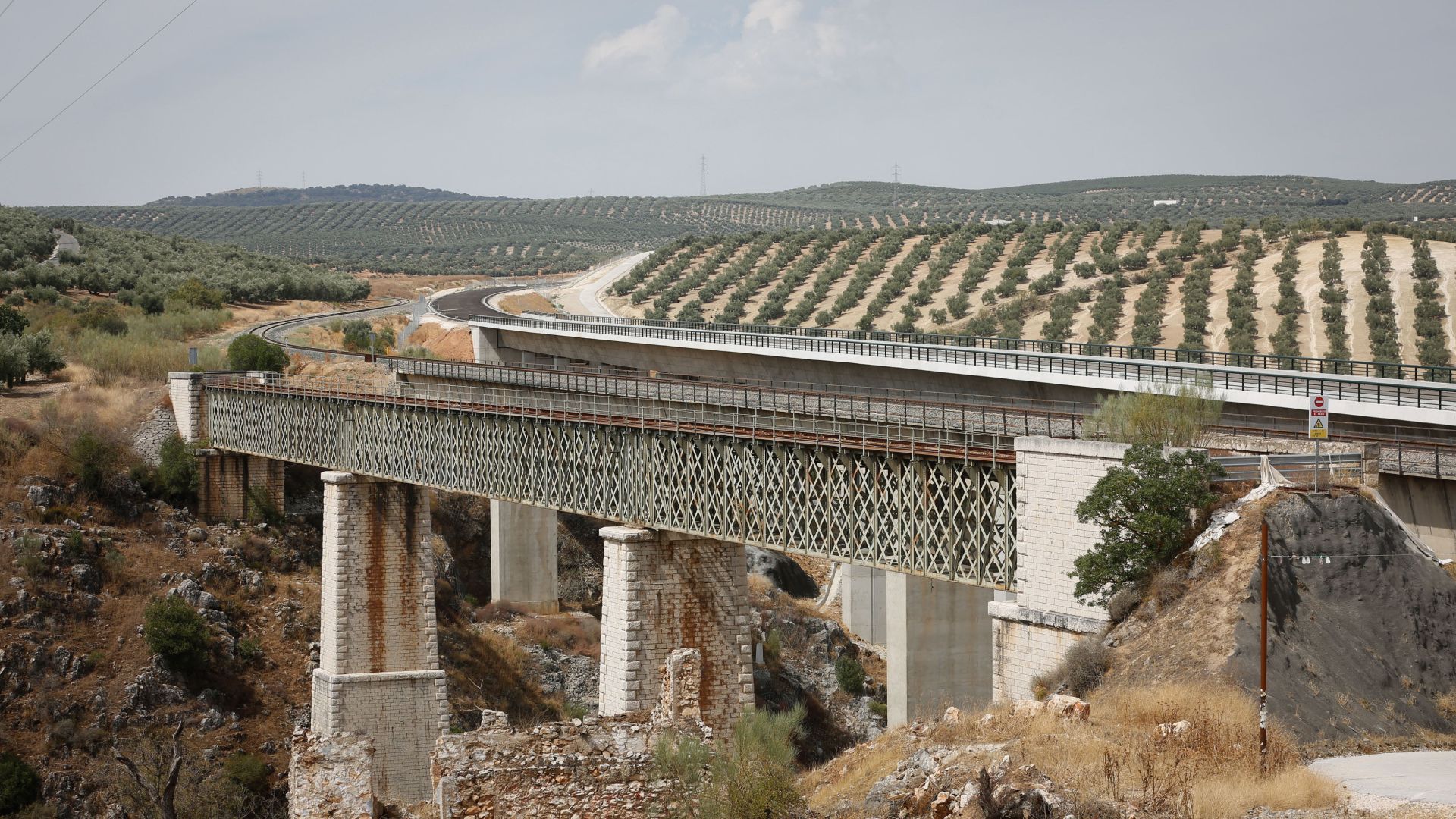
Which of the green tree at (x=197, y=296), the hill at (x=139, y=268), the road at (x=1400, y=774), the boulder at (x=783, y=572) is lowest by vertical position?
the boulder at (x=783, y=572)

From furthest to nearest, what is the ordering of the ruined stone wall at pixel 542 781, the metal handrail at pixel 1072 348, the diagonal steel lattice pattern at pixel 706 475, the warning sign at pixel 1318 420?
the metal handrail at pixel 1072 348, the diagonal steel lattice pattern at pixel 706 475, the warning sign at pixel 1318 420, the ruined stone wall at pixel 542 781

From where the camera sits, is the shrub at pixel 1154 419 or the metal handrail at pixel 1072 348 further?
the metal handrail at pixel 1072 348

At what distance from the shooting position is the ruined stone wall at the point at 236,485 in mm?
55562

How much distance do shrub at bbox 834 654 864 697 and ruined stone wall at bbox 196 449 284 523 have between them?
21.4 meters

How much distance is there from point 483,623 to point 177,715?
12.5 meters

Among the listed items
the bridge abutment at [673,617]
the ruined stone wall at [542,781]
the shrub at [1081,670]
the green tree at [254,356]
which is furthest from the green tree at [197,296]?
the shrub at [1081,670]

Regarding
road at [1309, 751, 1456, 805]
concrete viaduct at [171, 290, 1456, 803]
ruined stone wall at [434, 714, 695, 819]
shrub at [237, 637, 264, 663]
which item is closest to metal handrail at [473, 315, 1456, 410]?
concrete viaduct at [171, 290, 1456, 803]

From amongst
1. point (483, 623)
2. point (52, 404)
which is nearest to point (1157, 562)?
point (483, 623)

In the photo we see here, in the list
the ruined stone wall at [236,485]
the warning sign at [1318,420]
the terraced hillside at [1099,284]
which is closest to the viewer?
the warning sign at [1318,420]

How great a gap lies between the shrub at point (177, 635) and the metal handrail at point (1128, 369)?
77.7 feet

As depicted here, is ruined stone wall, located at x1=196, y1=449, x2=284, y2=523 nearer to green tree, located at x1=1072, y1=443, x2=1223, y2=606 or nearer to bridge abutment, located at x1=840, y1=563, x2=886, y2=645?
bridge abutment, located at x1=840, y1=563, x2=886, y2=645

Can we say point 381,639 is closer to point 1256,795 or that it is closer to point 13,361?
point 13,361

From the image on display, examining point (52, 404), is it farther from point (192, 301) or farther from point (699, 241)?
point (699, 241)

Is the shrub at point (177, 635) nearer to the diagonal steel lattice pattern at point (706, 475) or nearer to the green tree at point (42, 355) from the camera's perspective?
the diagonal steel lattice pattern at point (706, 475)
